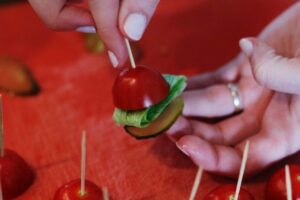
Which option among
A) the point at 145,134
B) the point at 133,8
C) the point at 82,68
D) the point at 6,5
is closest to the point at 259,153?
the point at 145,134

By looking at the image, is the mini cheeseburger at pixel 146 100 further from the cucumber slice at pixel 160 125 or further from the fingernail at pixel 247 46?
the fingernail at pixel 247 46

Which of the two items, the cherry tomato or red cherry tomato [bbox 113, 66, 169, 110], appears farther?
the cherry tomato

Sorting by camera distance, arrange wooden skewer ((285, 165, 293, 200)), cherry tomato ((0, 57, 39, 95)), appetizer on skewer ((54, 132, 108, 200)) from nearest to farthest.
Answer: wooden skewer ((285, 165, 293, 200))
appetizer on skewer ((54, 132, 108, 200))
cherry tomato ((0, 57, 39, 95))

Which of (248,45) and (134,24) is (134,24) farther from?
(248,45)

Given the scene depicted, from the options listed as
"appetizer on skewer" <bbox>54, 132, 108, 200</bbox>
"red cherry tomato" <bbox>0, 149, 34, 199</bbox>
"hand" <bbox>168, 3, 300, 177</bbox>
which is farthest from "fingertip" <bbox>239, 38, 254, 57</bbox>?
"red cherry tomato" <bbox>0, 149, 34, 199</bbox>

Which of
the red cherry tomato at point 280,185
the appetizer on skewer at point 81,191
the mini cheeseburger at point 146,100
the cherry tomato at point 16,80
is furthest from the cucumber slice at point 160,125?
the cherry tomato at point 16,80

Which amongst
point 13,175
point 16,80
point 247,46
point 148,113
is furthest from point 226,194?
point 16,80

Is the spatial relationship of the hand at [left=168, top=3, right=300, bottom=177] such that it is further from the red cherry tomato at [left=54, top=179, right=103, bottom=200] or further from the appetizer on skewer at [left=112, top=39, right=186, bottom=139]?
the red cherry tomato at [left=54, top=179, right=103, bottom=200]
